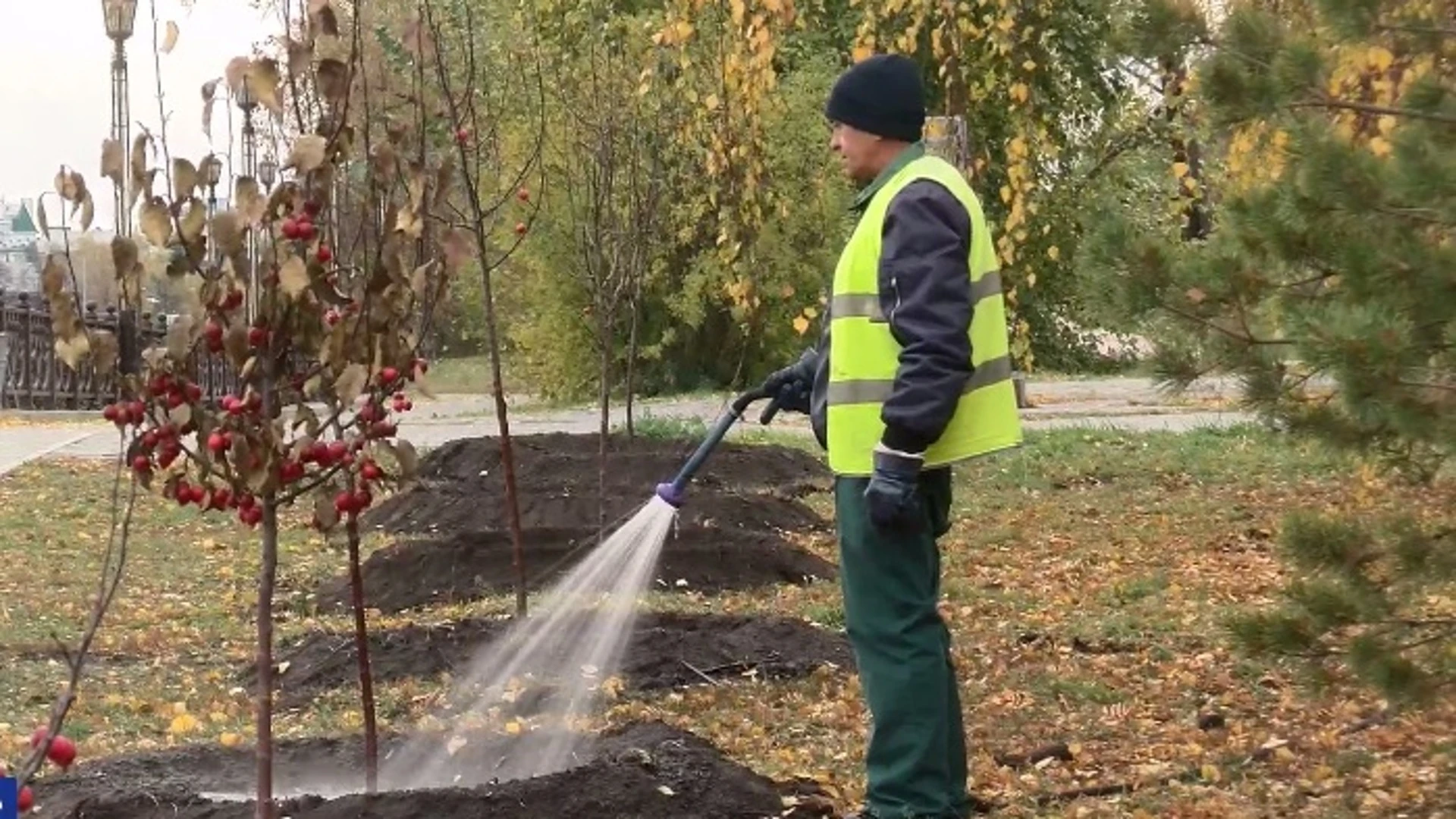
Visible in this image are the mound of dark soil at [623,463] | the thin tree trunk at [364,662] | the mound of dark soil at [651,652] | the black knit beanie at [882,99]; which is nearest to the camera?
the black knit beanie at [882,99]

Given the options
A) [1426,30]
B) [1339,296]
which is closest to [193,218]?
[1339,296]

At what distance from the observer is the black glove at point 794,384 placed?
508 centimetres

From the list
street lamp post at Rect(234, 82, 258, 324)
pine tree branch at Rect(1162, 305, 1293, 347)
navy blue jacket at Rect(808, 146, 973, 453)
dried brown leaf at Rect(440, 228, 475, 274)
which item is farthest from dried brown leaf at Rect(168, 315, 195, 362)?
pine tree branch at Rect(1162, 305, 1293, 347)

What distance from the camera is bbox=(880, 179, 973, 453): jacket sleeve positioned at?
436 centimetres

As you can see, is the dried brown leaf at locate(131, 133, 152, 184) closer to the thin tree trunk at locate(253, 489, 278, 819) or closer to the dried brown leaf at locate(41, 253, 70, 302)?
the dried brown leaf at locate(41, 253, 70, 302)

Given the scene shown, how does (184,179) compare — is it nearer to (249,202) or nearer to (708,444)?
(249,202)

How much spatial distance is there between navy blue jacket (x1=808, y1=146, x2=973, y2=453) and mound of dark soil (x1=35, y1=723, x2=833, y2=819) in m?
1.01

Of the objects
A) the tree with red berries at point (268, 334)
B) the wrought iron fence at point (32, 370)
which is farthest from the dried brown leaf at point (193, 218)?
the wrought iron fence at point (32, 370)

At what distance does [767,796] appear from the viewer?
498cm

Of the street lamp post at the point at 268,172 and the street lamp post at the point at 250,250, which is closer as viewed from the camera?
the street lamp post at the point at 250,250

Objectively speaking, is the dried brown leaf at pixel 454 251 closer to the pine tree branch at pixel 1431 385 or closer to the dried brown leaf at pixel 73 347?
the dried brown leaf at pixel 73 347

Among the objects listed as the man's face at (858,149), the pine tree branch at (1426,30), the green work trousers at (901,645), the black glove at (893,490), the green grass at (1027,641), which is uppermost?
the pine tree branch at (1426,30)

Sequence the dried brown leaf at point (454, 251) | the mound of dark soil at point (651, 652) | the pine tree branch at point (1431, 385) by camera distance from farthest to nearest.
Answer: the mound of dark soil at point (651, 652), the pine tree branch at point (1431, 385), the dried brown leaf at point (454, 251)

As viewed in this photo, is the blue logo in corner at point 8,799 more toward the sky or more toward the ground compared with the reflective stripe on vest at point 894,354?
more toward the ground
